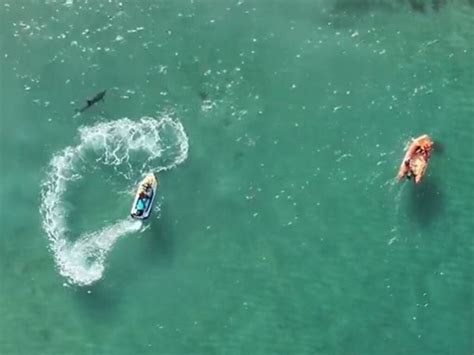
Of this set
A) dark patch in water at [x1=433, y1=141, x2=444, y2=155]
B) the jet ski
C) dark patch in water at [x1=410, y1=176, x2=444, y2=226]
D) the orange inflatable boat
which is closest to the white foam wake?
the jet ski

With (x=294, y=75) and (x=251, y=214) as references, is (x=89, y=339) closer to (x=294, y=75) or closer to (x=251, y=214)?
(x=251, y=214)

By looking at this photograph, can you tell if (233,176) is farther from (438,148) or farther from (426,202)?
(438,148)

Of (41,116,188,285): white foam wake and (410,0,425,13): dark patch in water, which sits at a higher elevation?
(410,0,425,13): dark patch in water

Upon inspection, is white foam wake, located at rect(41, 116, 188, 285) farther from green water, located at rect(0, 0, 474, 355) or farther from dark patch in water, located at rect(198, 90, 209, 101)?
dark patch in water, located at rect(198, 90, 209, 101)

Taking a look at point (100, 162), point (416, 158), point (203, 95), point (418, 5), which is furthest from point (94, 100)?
point (418, 5)

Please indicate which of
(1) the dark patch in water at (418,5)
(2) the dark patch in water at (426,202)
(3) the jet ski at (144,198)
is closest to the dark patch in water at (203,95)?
(3) the jet ski at (144,198)
